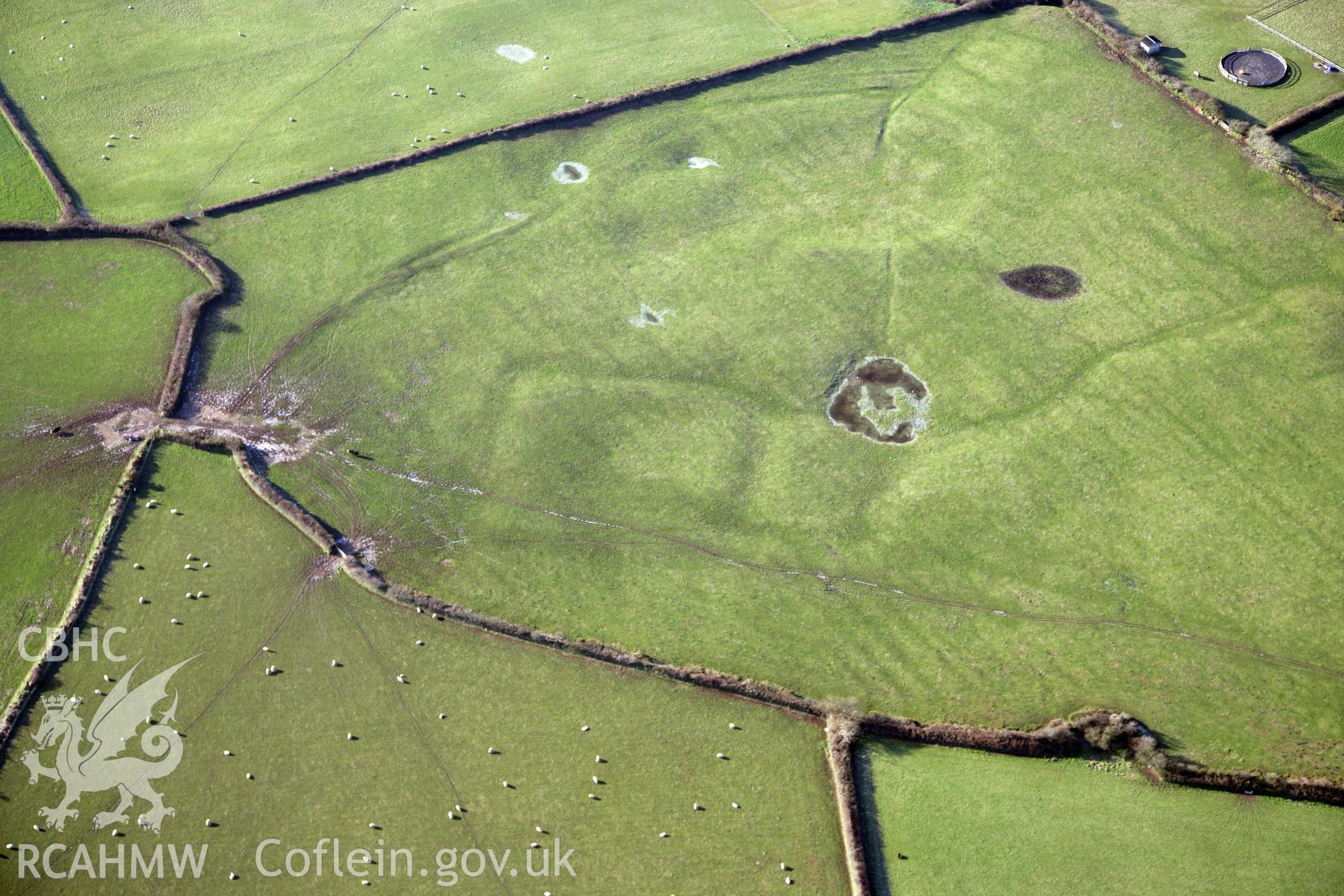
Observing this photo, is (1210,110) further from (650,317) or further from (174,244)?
(174,244)

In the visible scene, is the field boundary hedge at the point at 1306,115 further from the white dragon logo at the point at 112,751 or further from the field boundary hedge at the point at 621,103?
the white dragon logo at the point at 112,751

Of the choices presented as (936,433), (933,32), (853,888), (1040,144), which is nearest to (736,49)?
(933,32)

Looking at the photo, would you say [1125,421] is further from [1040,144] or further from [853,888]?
[853,888]

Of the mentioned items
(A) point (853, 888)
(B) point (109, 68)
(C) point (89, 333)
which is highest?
(B) point (109, 68)

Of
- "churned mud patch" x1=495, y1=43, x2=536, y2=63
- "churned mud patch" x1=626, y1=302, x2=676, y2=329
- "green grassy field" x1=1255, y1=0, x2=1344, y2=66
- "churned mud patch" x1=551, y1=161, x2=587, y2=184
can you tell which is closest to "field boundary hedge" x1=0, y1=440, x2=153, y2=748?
"churned mud patch" x1=626, y1=302, x2=676, y2=329

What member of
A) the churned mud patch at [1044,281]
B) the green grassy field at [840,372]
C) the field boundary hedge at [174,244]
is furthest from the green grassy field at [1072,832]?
the field boundary hedge at [174,244]

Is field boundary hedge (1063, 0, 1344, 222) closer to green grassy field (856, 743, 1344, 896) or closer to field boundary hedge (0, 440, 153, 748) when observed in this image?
green grassy field (856, 743, 1344, 896)
